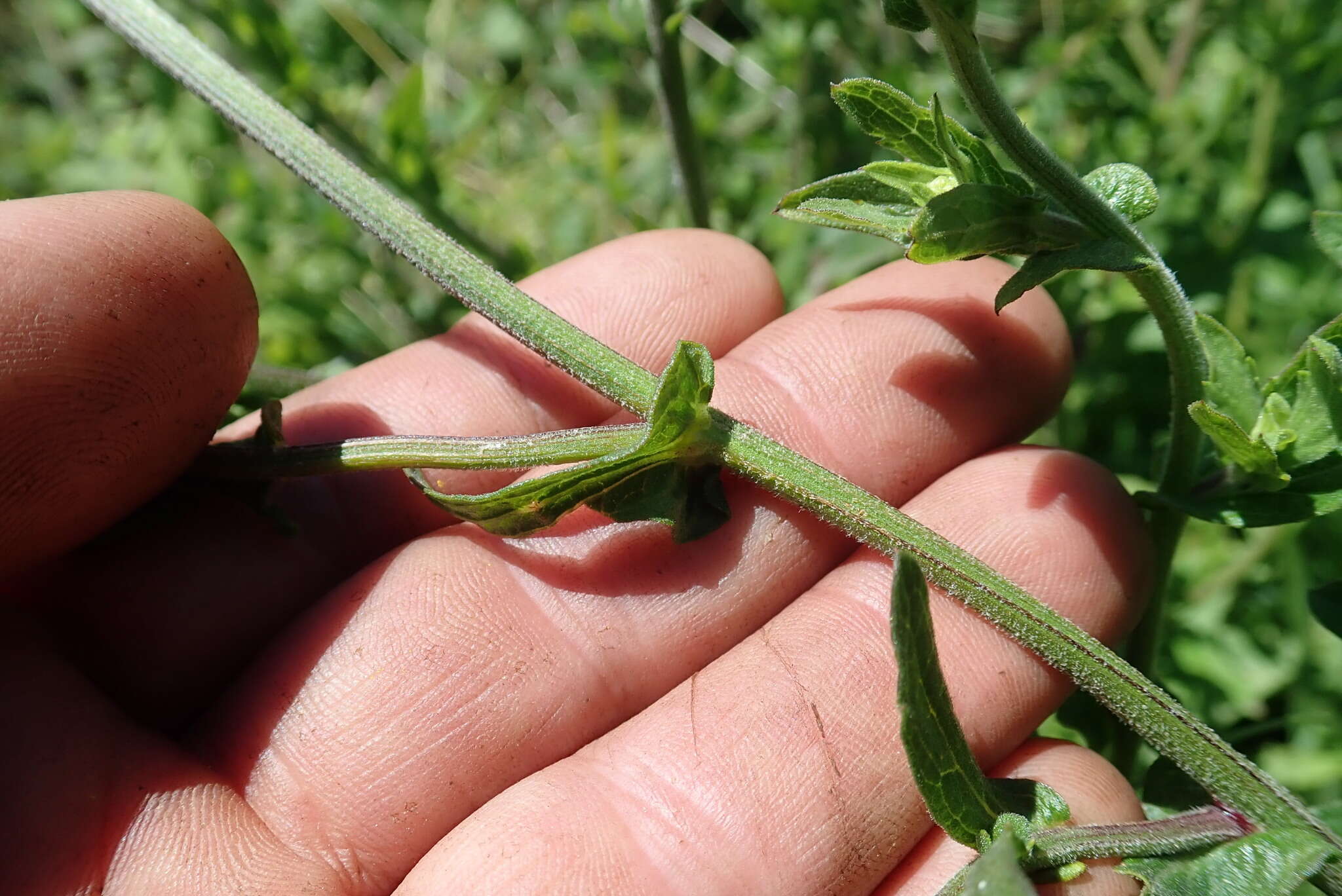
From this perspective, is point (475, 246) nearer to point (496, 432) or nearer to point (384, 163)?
point (384, 163)

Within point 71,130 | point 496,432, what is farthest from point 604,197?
point 71,130

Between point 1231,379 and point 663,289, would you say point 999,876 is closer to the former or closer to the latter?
point 1231,379

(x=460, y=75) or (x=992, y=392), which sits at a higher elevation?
(x=992, y=392)

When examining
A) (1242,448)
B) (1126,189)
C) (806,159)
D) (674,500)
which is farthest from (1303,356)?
(806,159)

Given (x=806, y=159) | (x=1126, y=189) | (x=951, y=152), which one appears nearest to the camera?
(x=951, y=152)

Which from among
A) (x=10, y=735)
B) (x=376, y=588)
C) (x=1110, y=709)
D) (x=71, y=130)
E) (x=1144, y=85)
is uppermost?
(x=1144, y=85)

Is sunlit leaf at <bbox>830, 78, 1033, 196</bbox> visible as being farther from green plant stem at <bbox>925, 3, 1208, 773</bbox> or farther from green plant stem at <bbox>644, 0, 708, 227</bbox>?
green plant stem at <bbox>644, 0, 708, 227</bbox>

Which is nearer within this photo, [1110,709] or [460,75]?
[1110,709]
